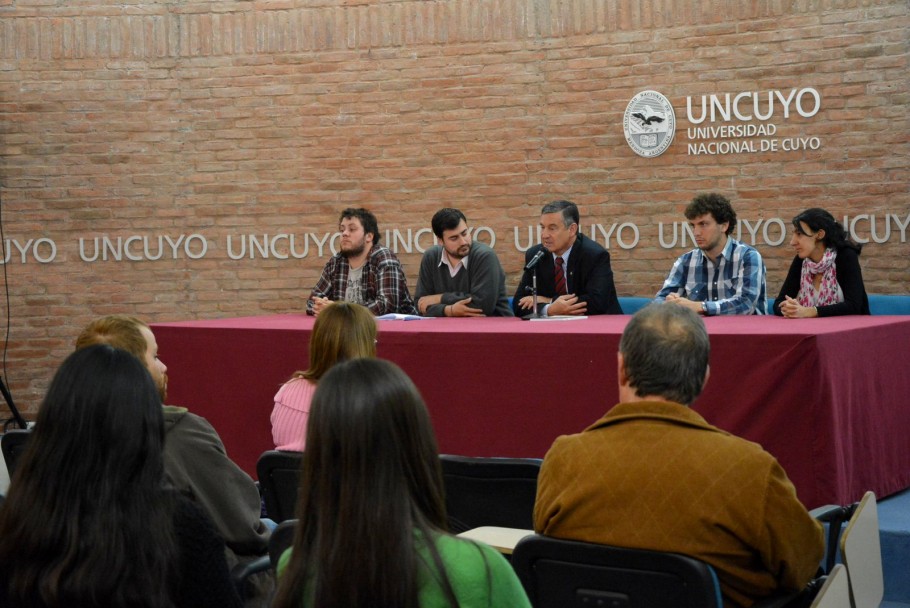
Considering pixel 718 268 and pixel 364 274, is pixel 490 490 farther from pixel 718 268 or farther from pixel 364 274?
pixel 364 274

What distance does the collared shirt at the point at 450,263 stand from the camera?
5.90 metres

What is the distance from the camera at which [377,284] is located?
19.1ft

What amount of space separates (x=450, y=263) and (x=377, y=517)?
4.69 meters

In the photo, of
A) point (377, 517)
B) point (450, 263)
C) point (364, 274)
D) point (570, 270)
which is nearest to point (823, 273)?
point (570, 270)

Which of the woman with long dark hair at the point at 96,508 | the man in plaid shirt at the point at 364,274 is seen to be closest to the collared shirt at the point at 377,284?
the man in plaid shirt at the point at 364,274

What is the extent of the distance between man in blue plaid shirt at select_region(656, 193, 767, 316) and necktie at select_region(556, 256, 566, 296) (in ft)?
1.82

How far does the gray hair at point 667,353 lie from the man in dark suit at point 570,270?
3.24m

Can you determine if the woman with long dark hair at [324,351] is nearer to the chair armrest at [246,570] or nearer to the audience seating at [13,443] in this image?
the chair armrest at [246,570]

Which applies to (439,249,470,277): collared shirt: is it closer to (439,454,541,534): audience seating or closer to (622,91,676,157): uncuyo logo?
(622,91,676,157): uncuyo logo

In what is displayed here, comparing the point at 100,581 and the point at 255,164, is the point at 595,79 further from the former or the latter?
the point at 100,581

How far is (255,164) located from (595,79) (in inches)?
98.4

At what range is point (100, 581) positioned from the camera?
1397 mm

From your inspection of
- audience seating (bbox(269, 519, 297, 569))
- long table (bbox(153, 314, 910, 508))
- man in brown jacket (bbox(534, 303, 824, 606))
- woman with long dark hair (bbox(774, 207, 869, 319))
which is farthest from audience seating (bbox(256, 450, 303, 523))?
woman with long dark hair (bbox(774, 207, 869, 319))

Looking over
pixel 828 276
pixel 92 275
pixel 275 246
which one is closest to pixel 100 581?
pixel 828 276
